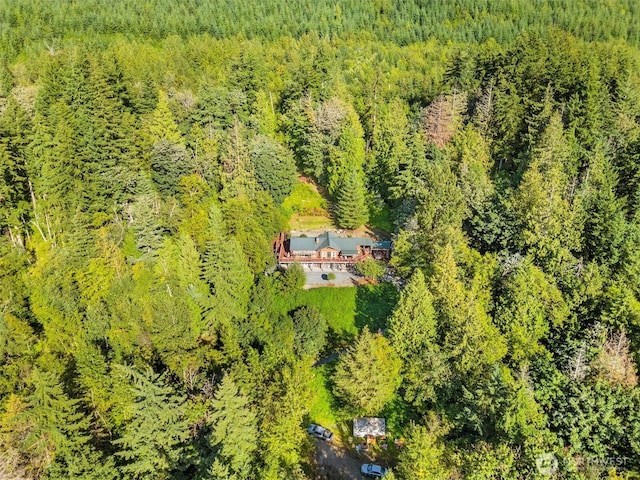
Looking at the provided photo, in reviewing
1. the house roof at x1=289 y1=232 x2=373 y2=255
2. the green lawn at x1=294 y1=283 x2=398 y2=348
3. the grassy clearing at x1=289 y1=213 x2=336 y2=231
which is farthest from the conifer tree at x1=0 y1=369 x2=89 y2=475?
the grassy clearing at x1=289 y1=213 x2=336 y2=231

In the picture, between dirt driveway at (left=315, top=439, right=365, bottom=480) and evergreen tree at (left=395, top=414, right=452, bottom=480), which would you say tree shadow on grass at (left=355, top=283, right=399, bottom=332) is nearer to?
dirt driveway at (left=315, top=439, right=365, bottom=480)

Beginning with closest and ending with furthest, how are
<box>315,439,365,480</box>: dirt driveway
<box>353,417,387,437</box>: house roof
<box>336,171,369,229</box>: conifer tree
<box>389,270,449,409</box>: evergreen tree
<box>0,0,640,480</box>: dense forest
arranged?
<box>0,0,640,480</box>: dense forest
<box>315,439,365,480</box>: dirt driveway
<box>389,270,449,409</box>: evergreen tree
<box>353,417,387,437</box>: house roof
<box>336,171,369,229</box>: conifer tree

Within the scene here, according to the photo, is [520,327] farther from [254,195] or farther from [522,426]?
[254,195]

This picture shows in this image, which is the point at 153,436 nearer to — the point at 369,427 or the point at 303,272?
the point at 369,427

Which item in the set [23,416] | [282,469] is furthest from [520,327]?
[23,416]

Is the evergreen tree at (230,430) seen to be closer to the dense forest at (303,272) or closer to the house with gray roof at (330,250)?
the dense forest at (303,272)

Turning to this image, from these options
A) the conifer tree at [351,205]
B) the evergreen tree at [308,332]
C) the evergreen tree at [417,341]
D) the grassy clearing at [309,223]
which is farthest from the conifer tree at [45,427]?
the conifer tree at [351,205]
